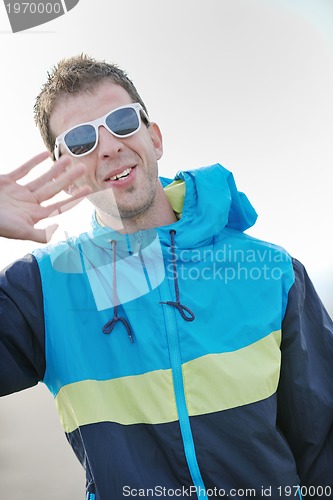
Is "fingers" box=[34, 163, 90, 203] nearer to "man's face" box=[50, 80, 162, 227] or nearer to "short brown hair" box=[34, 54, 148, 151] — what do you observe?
"man's face" box=[50, 80, 162, 227]

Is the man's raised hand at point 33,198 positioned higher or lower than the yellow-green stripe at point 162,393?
higher

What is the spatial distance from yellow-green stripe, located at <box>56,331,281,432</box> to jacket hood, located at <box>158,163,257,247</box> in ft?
1.12

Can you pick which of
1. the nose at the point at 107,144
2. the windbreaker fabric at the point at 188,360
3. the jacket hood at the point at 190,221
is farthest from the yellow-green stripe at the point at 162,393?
the nose at the point at 107,144

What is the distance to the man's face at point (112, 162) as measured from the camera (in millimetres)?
1463

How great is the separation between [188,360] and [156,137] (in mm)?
744

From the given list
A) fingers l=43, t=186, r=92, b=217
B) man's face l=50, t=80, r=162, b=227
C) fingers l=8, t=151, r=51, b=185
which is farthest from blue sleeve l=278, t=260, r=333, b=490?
fingers l=8, t=151, r=51, b=185

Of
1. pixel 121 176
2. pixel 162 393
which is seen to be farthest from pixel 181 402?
pixel 121 176

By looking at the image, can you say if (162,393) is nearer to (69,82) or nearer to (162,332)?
Result: (162,332)

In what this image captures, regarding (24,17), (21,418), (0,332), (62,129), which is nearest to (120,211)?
(62,129)

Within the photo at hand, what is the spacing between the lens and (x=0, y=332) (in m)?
1.19

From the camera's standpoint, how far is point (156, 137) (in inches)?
67.0

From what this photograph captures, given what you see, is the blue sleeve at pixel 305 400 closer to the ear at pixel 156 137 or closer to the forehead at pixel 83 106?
the ear at pixel 156 137

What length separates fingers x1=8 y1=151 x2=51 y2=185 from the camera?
3.83ft

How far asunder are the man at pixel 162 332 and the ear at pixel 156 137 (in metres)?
0.11
